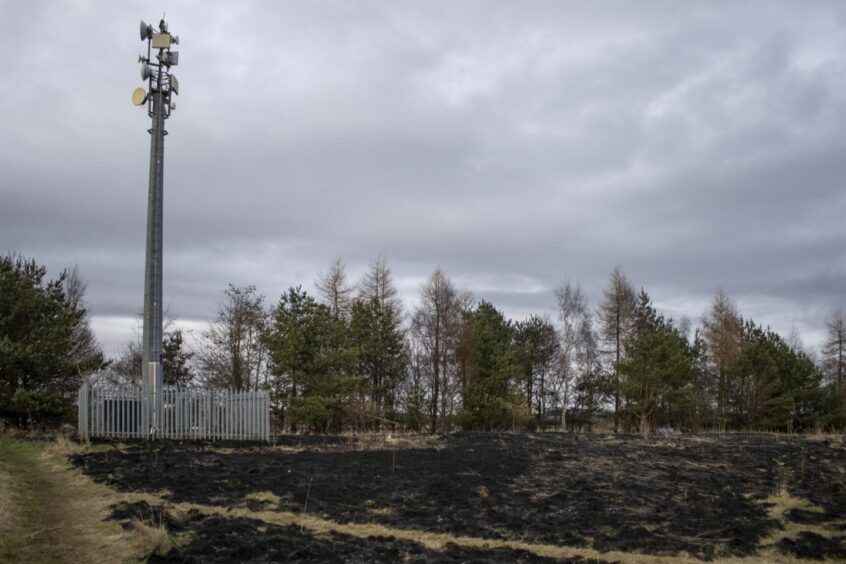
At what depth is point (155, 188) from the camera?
19.0 metres

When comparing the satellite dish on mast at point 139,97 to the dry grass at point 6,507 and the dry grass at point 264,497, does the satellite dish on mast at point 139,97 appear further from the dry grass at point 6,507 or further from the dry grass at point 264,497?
the dry grass at point 264,497

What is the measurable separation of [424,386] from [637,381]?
41.3 feet

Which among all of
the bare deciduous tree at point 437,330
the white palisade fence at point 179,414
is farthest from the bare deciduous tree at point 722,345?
the white palisade fence at point 179,414

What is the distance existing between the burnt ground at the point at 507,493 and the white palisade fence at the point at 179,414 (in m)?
1.35

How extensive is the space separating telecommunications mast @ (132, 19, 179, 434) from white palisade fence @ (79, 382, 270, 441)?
0.46m

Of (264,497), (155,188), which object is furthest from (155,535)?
(155,188)

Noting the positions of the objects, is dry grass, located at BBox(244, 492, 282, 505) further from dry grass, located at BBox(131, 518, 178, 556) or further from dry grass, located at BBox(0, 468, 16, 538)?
dry grass, located at BBox(0, 468, 16, 538)

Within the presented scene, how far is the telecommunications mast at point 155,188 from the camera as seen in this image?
60.1 ft

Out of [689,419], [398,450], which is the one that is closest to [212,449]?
[398,450]

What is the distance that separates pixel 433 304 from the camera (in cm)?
3984

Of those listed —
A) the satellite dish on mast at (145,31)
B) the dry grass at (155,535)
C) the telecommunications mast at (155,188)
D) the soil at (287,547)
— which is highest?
the satellite dish on mast at (145,31)

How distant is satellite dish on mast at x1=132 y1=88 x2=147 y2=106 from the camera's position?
19359 millimetres

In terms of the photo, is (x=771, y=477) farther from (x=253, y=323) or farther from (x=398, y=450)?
(x=253, y=323)

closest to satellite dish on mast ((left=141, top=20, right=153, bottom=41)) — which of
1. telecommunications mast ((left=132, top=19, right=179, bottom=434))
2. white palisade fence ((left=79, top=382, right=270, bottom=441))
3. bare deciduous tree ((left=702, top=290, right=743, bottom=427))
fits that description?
telecommunications mast ((left=132, top=19, right=179, bottom=434))
